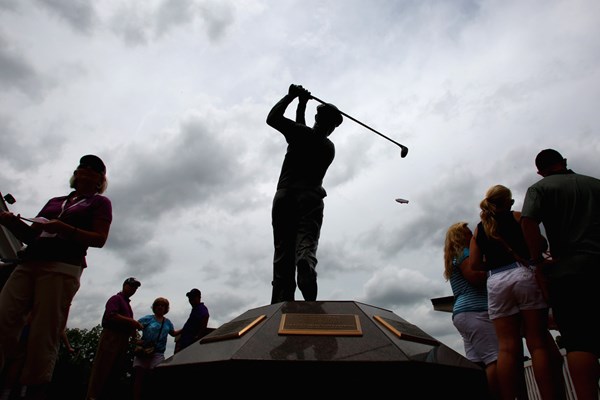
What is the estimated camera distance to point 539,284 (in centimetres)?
298

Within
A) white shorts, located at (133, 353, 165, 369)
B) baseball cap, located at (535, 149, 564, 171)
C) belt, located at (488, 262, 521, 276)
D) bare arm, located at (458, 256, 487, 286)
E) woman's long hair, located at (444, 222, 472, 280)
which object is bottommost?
white shorts, located at (133, 353, 165, 369)

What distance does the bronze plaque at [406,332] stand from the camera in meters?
3.06

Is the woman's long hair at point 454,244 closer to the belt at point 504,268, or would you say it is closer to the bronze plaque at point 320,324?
the belt at point 504,268

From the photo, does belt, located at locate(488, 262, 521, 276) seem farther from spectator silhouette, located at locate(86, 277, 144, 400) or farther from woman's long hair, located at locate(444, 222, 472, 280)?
spectator silhouette, located at locate(86, 277, 144, 400)

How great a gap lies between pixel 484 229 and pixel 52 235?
3594mm

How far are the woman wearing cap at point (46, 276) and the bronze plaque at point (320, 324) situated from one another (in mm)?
1657

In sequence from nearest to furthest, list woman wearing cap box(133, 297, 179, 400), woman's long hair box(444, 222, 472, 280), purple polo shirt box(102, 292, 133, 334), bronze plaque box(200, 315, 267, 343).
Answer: bronze plaque box(200, 315, 267, 343), woman's long hair box(444, 222, 472, 280), purple polo shirt box(102, 292, 133, 334), woman wearing cap box(133, 297, 179, 400)

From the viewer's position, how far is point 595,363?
246cm

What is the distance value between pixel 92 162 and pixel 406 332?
3.06 metres

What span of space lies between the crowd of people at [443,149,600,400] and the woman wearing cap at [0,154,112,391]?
10.8 ft

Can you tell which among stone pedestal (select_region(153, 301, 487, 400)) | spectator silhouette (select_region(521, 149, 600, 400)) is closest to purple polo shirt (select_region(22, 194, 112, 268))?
stone pedestal (select_region(153, 301, 487, 400))

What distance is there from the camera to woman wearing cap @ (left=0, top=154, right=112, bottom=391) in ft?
9.39

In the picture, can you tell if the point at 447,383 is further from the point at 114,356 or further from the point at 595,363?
the point at 114,356

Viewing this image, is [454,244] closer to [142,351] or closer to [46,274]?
[46,274]
